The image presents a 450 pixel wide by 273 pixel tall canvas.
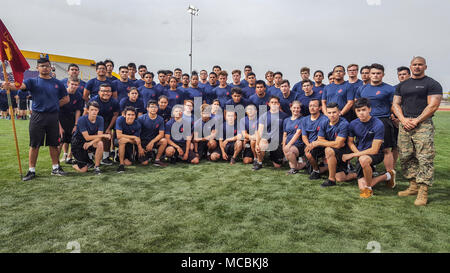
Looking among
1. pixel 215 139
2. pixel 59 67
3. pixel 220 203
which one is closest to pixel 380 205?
pixel 220 203

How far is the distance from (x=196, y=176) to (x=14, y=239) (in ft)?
9.04

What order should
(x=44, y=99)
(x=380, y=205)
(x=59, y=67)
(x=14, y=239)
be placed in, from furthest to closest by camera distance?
(x=59, y=67)
(x=44, y=99)
(x=380, y=205)
(x=14, y=239)

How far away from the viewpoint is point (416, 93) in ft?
12.1

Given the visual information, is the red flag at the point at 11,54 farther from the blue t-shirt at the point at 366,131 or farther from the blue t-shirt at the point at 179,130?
the blue t-shirt at the point at 366,131

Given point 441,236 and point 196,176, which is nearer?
point 441,236

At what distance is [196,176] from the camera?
4828 millimetres

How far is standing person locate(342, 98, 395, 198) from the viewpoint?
13.0 ft

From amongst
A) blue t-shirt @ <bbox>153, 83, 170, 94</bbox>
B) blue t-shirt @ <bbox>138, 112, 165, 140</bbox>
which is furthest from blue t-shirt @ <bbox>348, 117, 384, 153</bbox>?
blue t-shirt @ <bbox>153, 83, 170, 94</bbox>

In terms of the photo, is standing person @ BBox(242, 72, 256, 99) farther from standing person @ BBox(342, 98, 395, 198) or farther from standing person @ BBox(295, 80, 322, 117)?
standing person @ BBox(342, 98, 395, 198)

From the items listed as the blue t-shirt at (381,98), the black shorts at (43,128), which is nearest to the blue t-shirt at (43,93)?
the black shorts at (43,128)

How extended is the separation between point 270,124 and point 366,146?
75.9 inches

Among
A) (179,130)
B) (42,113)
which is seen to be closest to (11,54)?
(42,113)

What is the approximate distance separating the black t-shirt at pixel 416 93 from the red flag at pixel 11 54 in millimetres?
5894
